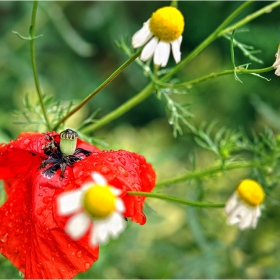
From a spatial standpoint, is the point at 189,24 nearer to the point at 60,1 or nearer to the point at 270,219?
the point at 60,1

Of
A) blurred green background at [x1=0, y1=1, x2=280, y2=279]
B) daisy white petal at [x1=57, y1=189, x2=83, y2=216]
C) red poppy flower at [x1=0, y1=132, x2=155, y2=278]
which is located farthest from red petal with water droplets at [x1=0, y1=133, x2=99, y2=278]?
blurred green background at [x1=0, y1=1, x2=280, y2=279]

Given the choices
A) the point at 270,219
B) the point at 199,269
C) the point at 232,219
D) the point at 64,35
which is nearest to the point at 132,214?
the point at 232,219

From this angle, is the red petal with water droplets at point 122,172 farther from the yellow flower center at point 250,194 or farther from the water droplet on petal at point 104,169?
the yellow flower center at point 250,194

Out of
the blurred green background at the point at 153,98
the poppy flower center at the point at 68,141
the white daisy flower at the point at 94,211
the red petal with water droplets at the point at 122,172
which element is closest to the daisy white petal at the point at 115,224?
the white daisy flower at the point at 94,211

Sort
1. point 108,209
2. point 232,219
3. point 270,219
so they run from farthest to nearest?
point 270,219 → point 232,219 → point 108,209

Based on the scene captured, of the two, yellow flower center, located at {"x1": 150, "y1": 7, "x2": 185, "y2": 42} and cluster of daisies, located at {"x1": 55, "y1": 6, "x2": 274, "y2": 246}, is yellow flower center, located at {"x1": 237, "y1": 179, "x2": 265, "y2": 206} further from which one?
yellow flower center, located at {"x1": 150, "y1": 7, "x2": 185, "y2": 42}

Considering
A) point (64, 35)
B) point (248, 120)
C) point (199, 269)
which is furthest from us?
point (248, 120)
